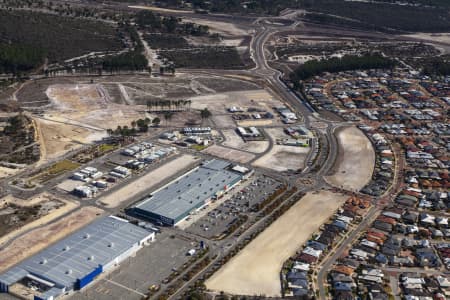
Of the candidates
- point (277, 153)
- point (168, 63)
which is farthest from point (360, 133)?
point (168, 63)

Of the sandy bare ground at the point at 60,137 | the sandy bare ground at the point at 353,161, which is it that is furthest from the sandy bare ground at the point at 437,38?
the sandy bare ground at the point at 60,137

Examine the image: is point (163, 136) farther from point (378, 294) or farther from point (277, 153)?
point (378, 294)

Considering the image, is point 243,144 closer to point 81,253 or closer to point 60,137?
point 60,137

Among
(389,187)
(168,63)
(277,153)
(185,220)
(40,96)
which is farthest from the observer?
(168,63)

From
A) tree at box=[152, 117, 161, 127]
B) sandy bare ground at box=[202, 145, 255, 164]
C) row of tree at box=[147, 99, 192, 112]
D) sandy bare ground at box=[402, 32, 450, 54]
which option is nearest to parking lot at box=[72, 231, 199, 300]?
sandy bare ground at box=[202, 145, 255, 164]

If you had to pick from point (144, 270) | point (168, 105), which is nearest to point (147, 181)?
point (144, 270)
